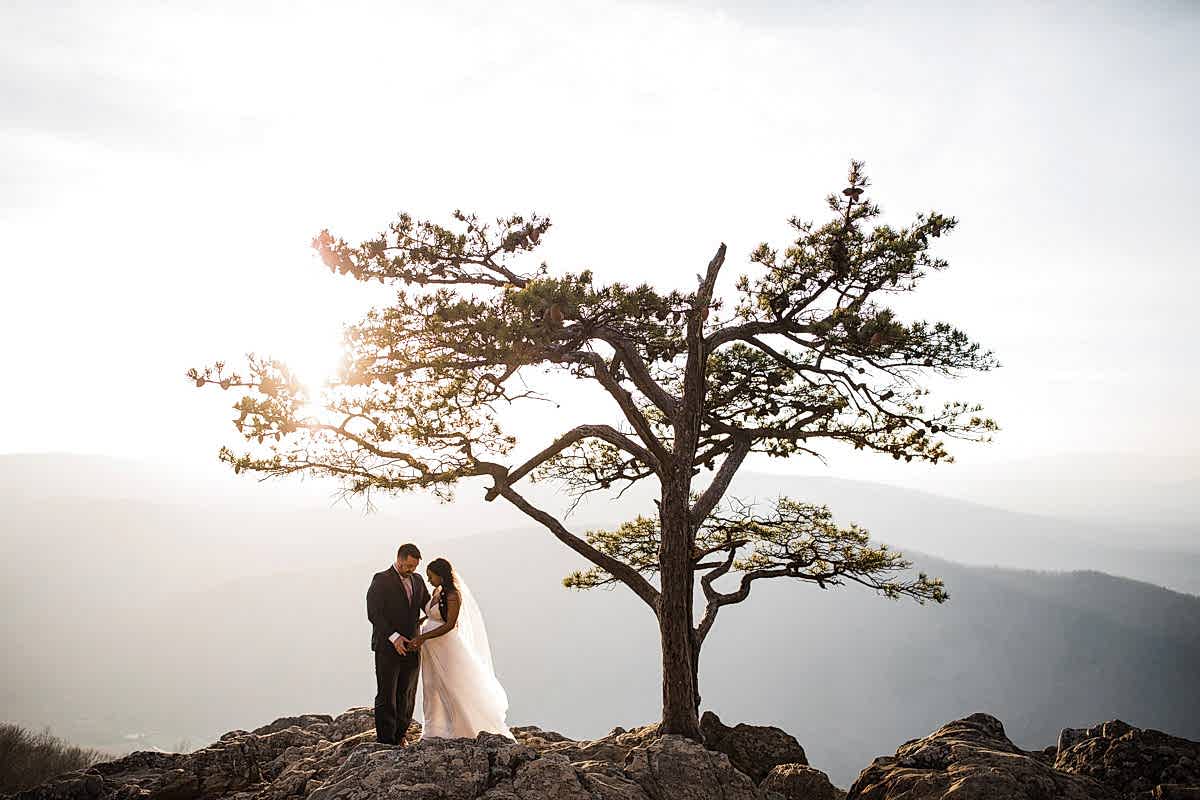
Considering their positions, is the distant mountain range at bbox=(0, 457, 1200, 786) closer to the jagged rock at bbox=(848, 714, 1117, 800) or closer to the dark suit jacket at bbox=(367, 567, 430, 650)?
the dark suit jacket at bbox=(367, 567, 430, 650)

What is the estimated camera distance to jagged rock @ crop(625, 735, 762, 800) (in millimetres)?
6125

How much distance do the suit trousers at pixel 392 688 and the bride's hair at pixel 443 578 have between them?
54 centimetres

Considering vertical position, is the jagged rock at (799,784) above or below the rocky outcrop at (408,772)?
below

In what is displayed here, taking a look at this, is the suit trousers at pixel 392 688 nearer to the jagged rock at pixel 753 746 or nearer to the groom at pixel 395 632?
the groom at pixel 395 632

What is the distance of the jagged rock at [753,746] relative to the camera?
9176 millimetres

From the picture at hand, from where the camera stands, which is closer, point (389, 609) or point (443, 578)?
point (389, 609)

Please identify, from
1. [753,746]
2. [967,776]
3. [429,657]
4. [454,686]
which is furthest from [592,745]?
[967,776]

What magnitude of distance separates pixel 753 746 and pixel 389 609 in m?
5.28

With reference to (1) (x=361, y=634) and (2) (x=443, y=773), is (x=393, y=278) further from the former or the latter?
(1) (x=361, y=634)

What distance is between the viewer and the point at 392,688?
6.95 metres

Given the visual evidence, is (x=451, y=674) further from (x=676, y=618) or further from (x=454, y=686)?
(x=676, y=618)

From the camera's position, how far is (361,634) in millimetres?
109750

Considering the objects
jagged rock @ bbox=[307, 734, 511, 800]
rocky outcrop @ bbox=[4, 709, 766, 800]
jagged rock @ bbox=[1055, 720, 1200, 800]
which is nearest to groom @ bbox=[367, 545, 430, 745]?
rocky outcrop @ bbox=[4, 709, 766, 800]

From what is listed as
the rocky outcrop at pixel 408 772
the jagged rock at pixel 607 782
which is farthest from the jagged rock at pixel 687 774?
the jagged rock at pixel 607 782
